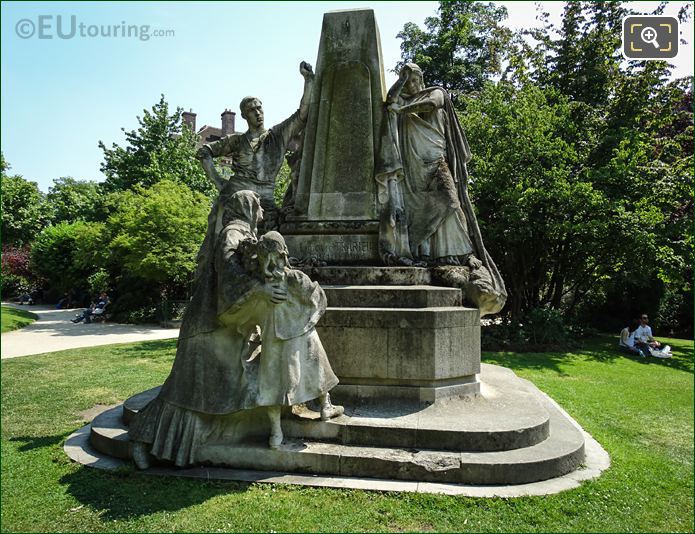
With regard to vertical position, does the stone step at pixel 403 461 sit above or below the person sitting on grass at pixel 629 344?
above

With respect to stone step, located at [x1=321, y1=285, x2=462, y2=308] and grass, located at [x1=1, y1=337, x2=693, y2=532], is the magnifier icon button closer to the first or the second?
stone step, located at [x1=321, y1=285, x2=462, y2=308]

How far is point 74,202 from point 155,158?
19.4 meters

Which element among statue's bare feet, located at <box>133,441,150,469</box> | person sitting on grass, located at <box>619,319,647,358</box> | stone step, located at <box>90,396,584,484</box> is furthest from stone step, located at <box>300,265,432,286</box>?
person sitting on grass, located at <box>619,319,647,358</box>

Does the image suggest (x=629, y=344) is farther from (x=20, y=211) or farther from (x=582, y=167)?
(x=20, y=211)

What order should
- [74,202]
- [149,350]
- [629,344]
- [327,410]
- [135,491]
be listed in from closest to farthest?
1. [135,491]
2. [327,410]
3. [149,350]
4. [629,344]
5. [74,202]

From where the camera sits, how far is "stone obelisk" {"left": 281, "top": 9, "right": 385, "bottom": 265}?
670 centimetres

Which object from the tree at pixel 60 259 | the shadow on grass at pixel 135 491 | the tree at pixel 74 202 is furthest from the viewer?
the tree at pixel 60 259

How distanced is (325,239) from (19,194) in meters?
32.7

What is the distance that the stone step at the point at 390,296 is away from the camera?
5.63 meters

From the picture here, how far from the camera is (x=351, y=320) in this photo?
18.1ft

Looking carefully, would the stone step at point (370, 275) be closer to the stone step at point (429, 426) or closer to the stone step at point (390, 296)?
the stone step at point (390, 296)

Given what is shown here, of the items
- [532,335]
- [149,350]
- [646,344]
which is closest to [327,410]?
[149,350]

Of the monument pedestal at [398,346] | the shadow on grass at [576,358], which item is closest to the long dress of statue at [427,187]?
the monument pedestal at [398,346]

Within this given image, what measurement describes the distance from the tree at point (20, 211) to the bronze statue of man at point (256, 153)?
29.0m
